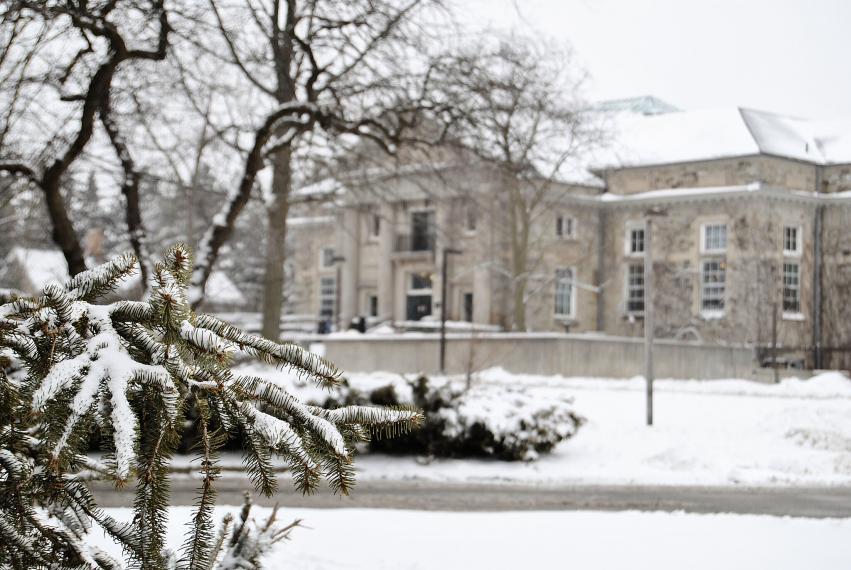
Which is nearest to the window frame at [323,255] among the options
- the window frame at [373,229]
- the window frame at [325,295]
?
the window frame at [325,295]

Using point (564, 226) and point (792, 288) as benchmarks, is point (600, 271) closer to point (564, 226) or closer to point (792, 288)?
point (564, 226)

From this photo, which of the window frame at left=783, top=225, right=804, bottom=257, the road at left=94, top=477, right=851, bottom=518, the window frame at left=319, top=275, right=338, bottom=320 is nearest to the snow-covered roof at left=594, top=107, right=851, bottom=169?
the window frame at left=783, top=225, right=804, bottom=257

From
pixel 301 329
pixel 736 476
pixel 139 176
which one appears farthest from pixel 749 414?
pixel 301 329

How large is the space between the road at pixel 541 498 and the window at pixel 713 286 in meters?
30.5

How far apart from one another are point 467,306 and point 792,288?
13.4 metres

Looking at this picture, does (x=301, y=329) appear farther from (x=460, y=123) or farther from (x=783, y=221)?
(x=460, y=123)

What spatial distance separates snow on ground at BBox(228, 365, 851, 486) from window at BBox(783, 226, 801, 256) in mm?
24042

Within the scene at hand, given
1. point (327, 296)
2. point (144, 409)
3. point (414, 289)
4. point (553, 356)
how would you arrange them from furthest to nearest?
point (327, 296)
point (414, 289)
point (553, 356)
point (144, 409)

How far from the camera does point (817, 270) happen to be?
143ft

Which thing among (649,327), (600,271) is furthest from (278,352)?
(600,271)

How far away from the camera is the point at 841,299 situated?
4197cm

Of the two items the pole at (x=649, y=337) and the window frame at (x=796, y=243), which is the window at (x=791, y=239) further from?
the pole at (x=649, y=337)

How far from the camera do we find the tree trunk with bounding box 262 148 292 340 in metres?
21.5

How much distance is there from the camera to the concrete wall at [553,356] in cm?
2848
